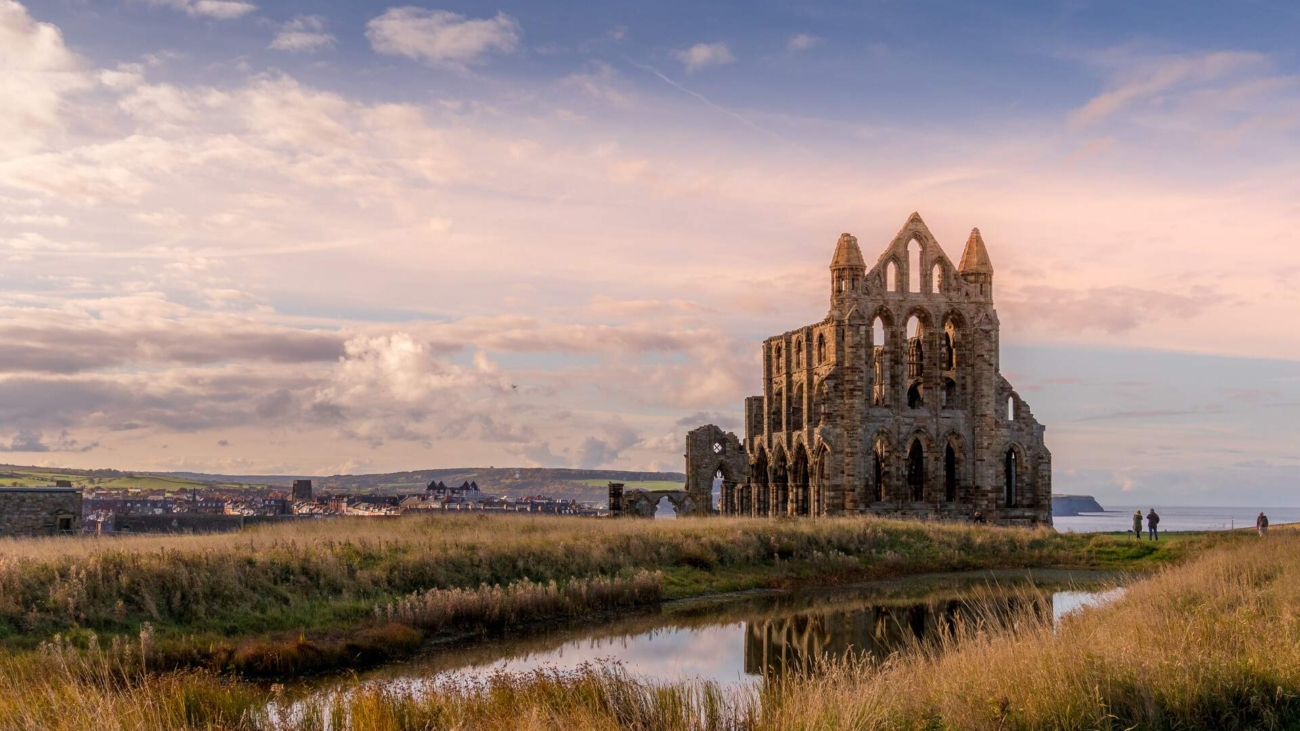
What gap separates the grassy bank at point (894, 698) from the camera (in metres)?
10.1

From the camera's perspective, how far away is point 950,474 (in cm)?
5697

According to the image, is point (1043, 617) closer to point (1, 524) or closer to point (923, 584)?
point (923, 584)

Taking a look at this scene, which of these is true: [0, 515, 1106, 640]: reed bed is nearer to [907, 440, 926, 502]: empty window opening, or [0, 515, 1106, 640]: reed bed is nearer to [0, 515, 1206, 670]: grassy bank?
[0, 515, 1206, 670]: grassy bank

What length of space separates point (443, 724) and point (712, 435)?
51.0 metres

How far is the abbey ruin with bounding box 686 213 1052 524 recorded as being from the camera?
5281cm

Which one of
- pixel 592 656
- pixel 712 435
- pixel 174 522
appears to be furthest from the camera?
pixel 712 435

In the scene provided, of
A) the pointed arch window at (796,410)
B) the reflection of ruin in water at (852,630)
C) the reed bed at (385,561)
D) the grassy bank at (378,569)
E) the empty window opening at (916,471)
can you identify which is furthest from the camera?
the pointed arch window at (796,410)

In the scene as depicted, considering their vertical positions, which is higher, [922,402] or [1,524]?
[922,402]

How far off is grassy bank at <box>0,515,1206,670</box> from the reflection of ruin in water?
446 cm

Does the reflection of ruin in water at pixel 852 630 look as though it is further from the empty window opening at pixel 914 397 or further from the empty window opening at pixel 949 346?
the empty window opening at pixel 914 397

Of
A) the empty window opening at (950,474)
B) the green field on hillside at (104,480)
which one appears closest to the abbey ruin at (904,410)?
the empty window opening at (950,474)

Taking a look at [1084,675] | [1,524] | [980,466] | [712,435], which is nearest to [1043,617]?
[1084,675]

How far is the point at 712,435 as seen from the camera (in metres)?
61.4

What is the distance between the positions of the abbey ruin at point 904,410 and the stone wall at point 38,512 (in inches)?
1215
